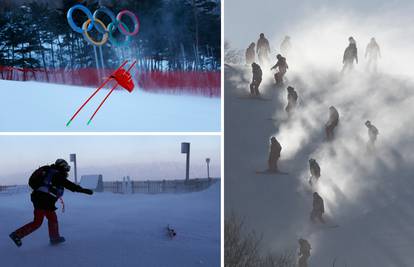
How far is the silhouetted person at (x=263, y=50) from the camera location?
344cm

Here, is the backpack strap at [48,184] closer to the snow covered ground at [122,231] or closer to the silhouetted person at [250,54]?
the snow covered ground at [122,231]

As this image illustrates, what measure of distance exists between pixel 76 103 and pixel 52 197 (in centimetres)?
58

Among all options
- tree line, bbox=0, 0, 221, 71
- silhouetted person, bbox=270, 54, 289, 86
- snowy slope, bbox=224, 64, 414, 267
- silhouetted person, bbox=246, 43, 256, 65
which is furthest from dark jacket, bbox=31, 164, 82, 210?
silhouetted person, bbox=270, 54, 289, 86

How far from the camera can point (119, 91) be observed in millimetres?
3361

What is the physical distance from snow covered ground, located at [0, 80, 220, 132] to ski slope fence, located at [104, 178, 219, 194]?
32 cm

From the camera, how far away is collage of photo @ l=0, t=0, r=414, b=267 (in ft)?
10.6

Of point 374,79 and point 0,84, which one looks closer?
point 0,84

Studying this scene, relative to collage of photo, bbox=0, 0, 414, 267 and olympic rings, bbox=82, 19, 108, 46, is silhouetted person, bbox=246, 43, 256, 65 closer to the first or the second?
collage of photo, bbox=0, 0, 414, 267

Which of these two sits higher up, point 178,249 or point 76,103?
point 76,103

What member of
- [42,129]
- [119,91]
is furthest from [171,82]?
[42,129]

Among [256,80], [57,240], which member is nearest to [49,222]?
[57,240]

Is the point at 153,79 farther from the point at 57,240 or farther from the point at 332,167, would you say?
the point at 332,167

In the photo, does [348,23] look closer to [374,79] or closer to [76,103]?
[374,79]

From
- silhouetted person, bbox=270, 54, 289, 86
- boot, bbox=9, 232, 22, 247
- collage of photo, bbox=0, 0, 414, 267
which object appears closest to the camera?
boot, bbox=9, 232, 22, 247
